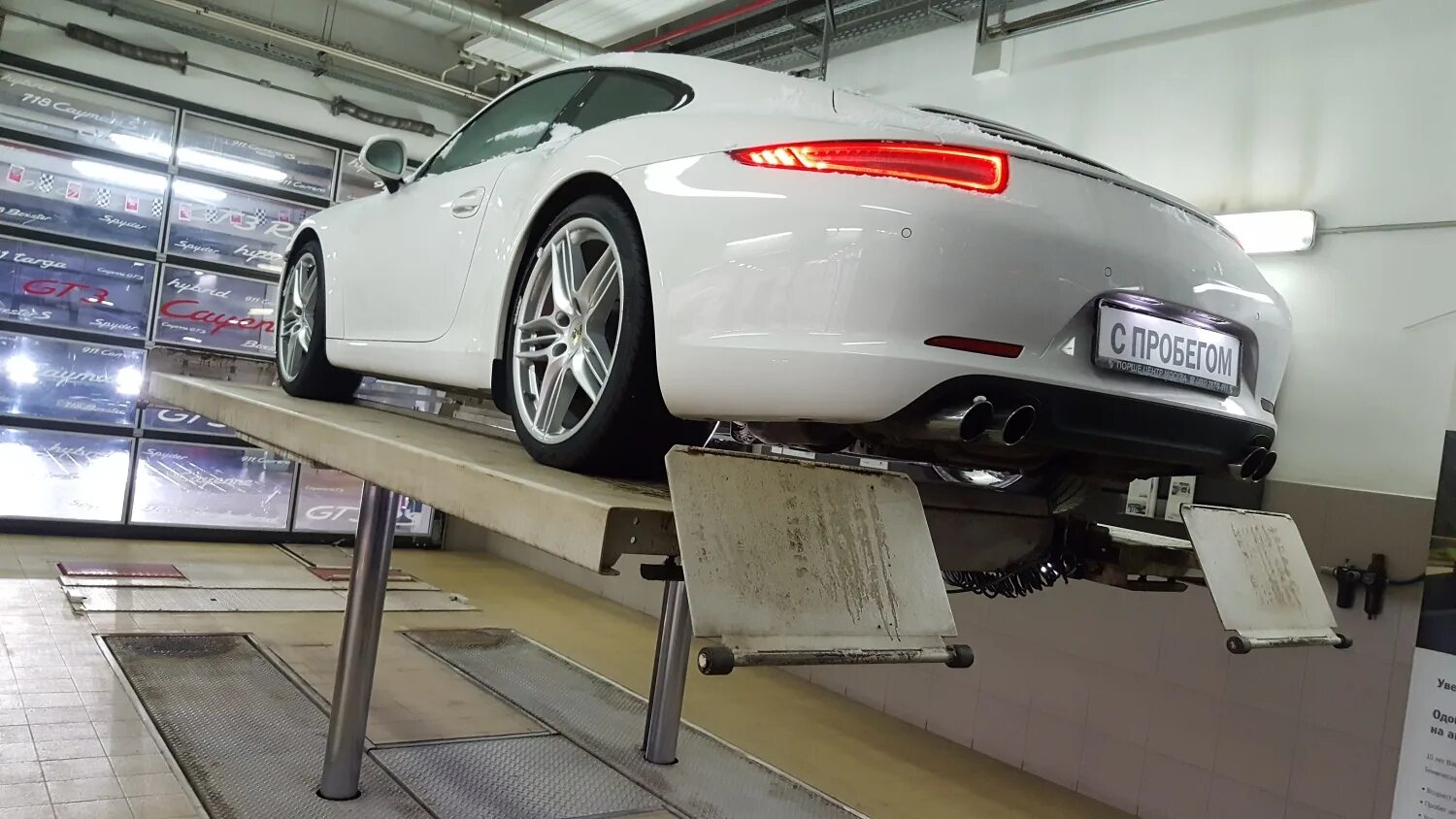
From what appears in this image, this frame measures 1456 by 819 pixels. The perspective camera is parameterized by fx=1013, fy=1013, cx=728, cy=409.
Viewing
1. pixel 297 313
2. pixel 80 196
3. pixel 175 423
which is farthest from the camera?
pixel 175 423

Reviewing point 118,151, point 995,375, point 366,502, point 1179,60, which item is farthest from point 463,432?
point 118,151

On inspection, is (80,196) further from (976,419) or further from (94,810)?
(976,419)

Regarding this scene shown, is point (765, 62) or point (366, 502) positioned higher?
point (765, 62)

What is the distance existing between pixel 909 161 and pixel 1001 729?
12.2ft

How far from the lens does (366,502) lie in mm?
3008

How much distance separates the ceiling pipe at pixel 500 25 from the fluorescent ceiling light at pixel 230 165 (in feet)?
6.99

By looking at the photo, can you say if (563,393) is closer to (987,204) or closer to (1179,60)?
(987,204)

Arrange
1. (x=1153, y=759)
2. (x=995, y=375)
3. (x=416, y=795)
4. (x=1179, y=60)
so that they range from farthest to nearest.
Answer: (x=1179, y=60) → (x=1153, y=759) → (x=416, y=795) → (x=995, y=375)

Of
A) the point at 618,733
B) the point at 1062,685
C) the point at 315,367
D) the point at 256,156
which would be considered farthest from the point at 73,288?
the point at 1062,685

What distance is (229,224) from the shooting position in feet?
25.7

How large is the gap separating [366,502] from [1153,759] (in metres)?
3.21

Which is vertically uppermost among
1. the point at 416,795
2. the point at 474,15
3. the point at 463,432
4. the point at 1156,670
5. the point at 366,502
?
the point at 474,15

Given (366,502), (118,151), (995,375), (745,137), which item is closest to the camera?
(995,375)

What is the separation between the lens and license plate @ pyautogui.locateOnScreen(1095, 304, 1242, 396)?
65.6 inches
